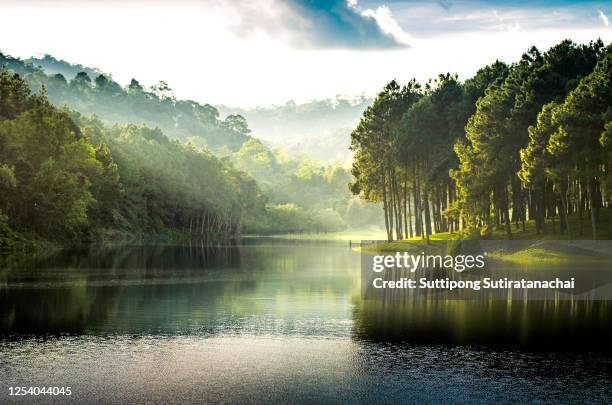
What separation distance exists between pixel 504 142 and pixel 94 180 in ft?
193

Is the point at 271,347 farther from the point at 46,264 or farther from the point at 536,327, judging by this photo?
the point at 46,264

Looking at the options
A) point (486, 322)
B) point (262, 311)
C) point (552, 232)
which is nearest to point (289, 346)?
point (262, 311)

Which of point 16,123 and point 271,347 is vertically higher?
point 16,123

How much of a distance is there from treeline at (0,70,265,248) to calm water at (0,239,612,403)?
38.4 metres

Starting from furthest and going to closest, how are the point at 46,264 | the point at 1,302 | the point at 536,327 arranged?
the point at 46,264, the point at 1,302, the point at 536,327

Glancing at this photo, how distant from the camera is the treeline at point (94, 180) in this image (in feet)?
294

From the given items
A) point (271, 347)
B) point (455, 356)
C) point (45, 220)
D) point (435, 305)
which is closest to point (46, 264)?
point (45, 220)

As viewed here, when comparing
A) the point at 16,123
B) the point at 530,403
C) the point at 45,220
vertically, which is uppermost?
the point at 16,123

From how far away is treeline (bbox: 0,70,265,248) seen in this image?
8969 centimetres

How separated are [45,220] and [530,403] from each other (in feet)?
257

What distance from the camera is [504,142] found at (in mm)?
89188

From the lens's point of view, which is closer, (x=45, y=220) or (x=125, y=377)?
(x=125, y=377)

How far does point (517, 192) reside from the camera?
92250 millimetres

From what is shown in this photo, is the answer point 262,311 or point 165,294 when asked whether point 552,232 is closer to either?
point 165,294
